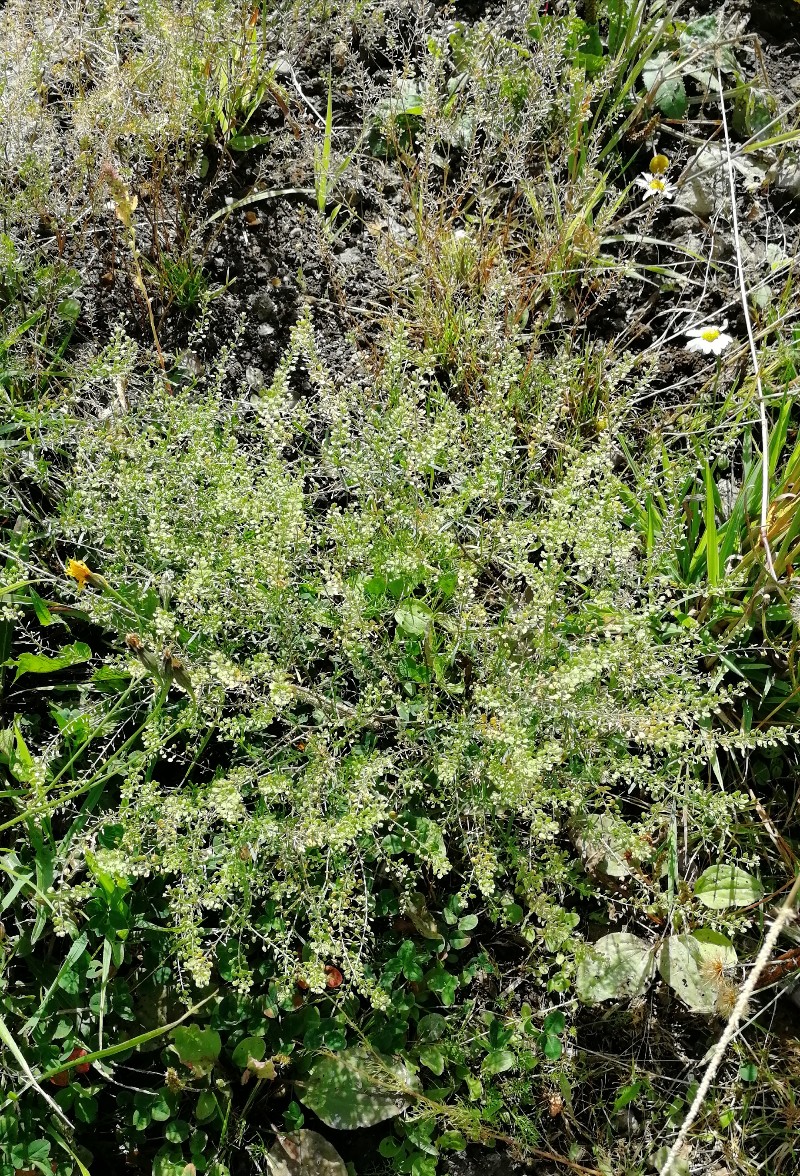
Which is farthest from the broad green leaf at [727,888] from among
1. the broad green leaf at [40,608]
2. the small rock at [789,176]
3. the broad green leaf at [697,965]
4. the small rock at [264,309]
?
the small rock at [789,176]

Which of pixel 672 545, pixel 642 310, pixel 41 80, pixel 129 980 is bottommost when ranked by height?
pixel 129 980

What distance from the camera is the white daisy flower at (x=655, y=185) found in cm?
282

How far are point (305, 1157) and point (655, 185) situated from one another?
9.66 feet

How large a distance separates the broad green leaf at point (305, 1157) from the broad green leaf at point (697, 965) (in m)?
0.89

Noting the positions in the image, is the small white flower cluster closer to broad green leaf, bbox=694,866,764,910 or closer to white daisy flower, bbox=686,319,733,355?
white daisy flower, bbox=686,319,733,355

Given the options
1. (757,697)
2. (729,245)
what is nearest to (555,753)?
(757,697)

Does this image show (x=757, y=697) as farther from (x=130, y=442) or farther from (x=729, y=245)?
(x=130, y=442)

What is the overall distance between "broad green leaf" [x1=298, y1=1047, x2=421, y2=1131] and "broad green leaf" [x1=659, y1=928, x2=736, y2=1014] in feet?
2.19

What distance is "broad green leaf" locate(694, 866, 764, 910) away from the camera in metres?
2.15

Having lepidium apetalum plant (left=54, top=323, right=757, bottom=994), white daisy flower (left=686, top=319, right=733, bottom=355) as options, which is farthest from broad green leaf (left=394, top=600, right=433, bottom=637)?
white daisy flower (left=686, top=319, right=733, bottom=355)

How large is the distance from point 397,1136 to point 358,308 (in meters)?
2.29

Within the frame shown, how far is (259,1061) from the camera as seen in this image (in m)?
1.96

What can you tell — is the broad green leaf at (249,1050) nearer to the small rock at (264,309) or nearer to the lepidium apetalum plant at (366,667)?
the lepidium apetalum plant at (366,667)

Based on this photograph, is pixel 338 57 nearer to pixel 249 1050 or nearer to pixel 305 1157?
pixel 249 1050
